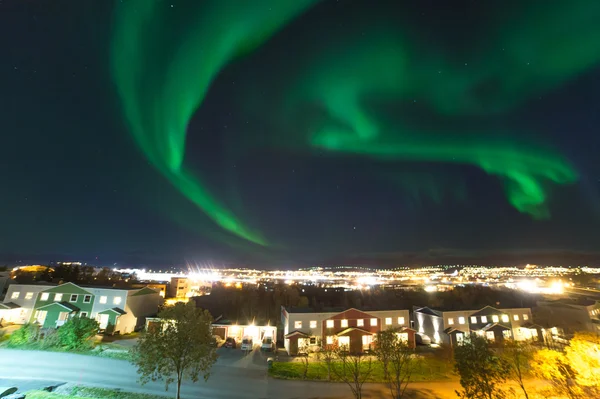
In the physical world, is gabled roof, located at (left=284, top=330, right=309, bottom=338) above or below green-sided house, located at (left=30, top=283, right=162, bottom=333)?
below

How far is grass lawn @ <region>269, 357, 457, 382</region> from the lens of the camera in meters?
28.9

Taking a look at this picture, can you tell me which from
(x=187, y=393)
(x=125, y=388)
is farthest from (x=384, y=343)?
(x=125, y=388)

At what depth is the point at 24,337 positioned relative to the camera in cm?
3284

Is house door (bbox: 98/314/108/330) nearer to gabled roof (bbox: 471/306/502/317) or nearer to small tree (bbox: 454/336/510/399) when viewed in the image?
small tree (bbox: 454/336/510/399)

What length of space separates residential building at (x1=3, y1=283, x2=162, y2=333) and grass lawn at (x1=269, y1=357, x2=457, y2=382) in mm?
26296

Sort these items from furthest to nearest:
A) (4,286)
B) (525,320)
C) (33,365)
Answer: (4,286), (525,320), (33,365)

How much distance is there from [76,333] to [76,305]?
14264 millimetres

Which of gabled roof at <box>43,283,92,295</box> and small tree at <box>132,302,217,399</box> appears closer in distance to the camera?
small tree at <box>132,302,217,399</box>

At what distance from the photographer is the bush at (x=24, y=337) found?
1275 inches

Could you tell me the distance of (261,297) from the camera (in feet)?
298

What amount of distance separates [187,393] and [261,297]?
6927cm

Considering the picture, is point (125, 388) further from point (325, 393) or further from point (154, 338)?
point (325, 393)

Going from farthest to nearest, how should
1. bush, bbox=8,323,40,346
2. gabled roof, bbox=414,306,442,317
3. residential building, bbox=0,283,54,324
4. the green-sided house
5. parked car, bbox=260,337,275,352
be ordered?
gabled roof, bbox=414,306,442,317 → residential building, bbox=0,283,54,324 → the green-sided house → parked car, bbox=260,337,275,352 → bush, bbox=8,323,40,346

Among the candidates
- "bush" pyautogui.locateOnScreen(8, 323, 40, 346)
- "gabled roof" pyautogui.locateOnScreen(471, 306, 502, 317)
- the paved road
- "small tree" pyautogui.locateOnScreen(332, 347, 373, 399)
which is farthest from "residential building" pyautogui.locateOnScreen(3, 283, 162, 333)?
"gabled roof" pyautogui.locateOnScreen(471, 306, 502, 317)
